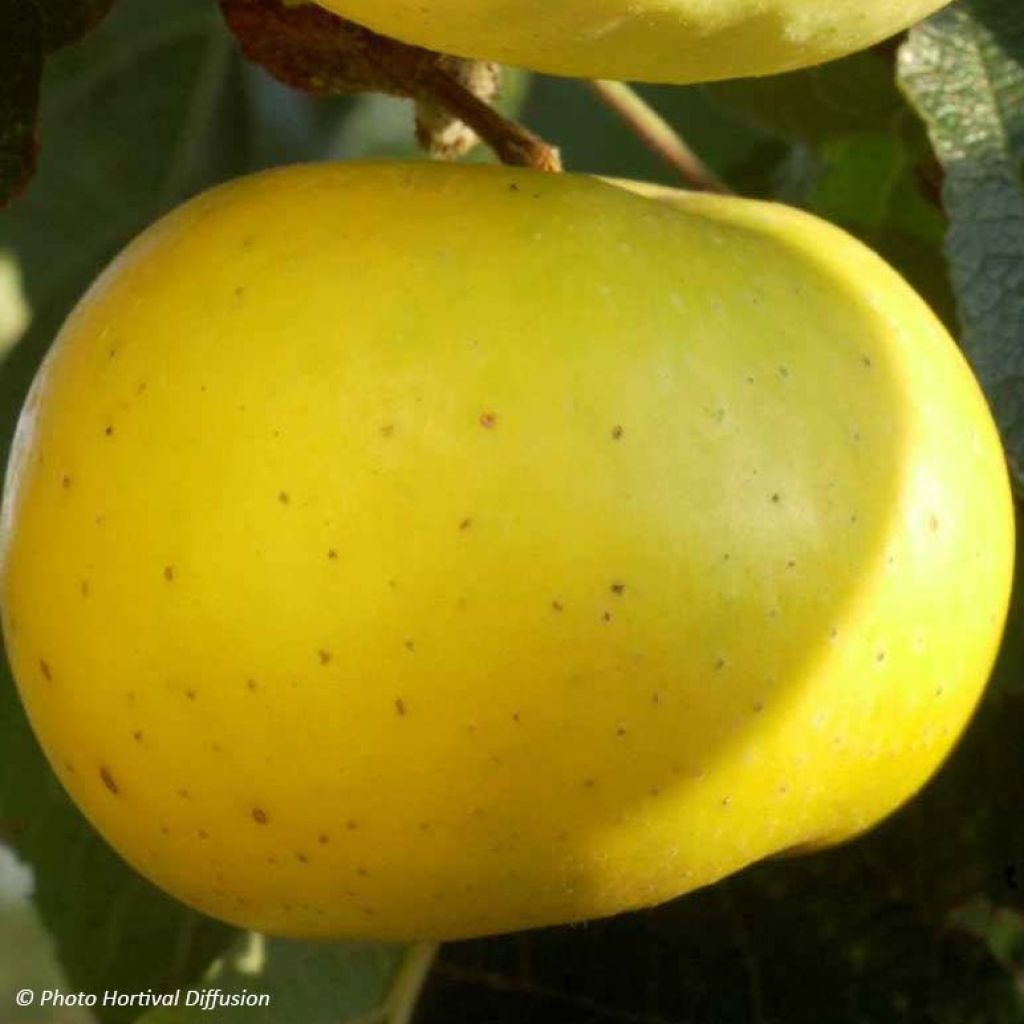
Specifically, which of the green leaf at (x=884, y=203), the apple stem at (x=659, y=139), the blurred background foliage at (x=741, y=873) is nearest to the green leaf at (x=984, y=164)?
the blurred background foliage at (x=741, y=873)

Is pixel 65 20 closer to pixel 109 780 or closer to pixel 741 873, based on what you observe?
pixel 109 780

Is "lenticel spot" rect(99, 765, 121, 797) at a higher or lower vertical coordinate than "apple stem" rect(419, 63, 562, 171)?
lower

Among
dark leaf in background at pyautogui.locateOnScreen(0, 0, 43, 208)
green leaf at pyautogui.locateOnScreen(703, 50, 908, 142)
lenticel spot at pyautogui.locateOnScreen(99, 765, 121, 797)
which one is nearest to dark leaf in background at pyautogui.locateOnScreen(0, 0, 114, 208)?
dark leaf in background at pyautogui.locateOnScreen(0, 0, 43, 208)

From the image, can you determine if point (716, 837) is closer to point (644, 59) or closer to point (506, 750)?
point (506, 750)

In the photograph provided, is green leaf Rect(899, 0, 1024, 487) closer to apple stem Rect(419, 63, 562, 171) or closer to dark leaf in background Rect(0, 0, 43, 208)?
apple stem Rect(419, 63, 562, 171)

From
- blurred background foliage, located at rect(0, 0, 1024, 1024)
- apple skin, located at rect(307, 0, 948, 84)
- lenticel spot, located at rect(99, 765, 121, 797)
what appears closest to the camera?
apple skin, located at rect(307, 0, 948, 84)

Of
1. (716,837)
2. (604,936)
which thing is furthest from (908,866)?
(716,837)

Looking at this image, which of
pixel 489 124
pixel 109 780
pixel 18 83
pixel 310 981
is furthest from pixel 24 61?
pixel 310 981
